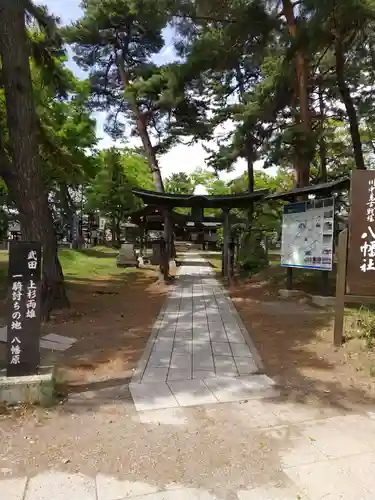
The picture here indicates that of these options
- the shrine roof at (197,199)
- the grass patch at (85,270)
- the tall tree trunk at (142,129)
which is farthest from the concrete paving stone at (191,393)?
the tall tree trunk at (142,129)

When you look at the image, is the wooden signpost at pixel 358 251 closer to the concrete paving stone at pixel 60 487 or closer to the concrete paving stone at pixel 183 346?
the concrete paving stone at pixel 183 346

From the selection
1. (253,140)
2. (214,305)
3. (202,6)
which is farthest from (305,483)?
(253,140)

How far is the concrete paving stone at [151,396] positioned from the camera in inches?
148

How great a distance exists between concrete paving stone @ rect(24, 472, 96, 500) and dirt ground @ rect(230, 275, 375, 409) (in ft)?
7.45

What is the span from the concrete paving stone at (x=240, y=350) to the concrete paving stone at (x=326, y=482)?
104 inches

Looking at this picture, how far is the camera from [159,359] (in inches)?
203

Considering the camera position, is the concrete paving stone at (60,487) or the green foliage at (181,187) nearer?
the concrete paving stone at (60,487)

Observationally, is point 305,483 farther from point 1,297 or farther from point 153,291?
point 153,291

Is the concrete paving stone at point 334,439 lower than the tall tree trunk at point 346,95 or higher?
lower

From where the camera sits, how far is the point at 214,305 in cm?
922

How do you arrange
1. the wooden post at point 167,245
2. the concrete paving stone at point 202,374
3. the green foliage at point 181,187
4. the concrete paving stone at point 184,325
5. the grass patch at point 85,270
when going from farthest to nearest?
the green foliage at point 181,187
the grass patch at point 85,270
the wooden post at point 167,245
the concrete paving stone at point 184,325
the concrete paving stone at point 202,374

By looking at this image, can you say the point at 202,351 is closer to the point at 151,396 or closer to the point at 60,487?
the point at 151,396

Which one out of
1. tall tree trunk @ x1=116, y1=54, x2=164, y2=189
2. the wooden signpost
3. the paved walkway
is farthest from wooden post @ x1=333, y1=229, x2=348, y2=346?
tall tree trunk @ x1=116, y1=54, x2=164, y2=189

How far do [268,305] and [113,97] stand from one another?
49.8 feet
